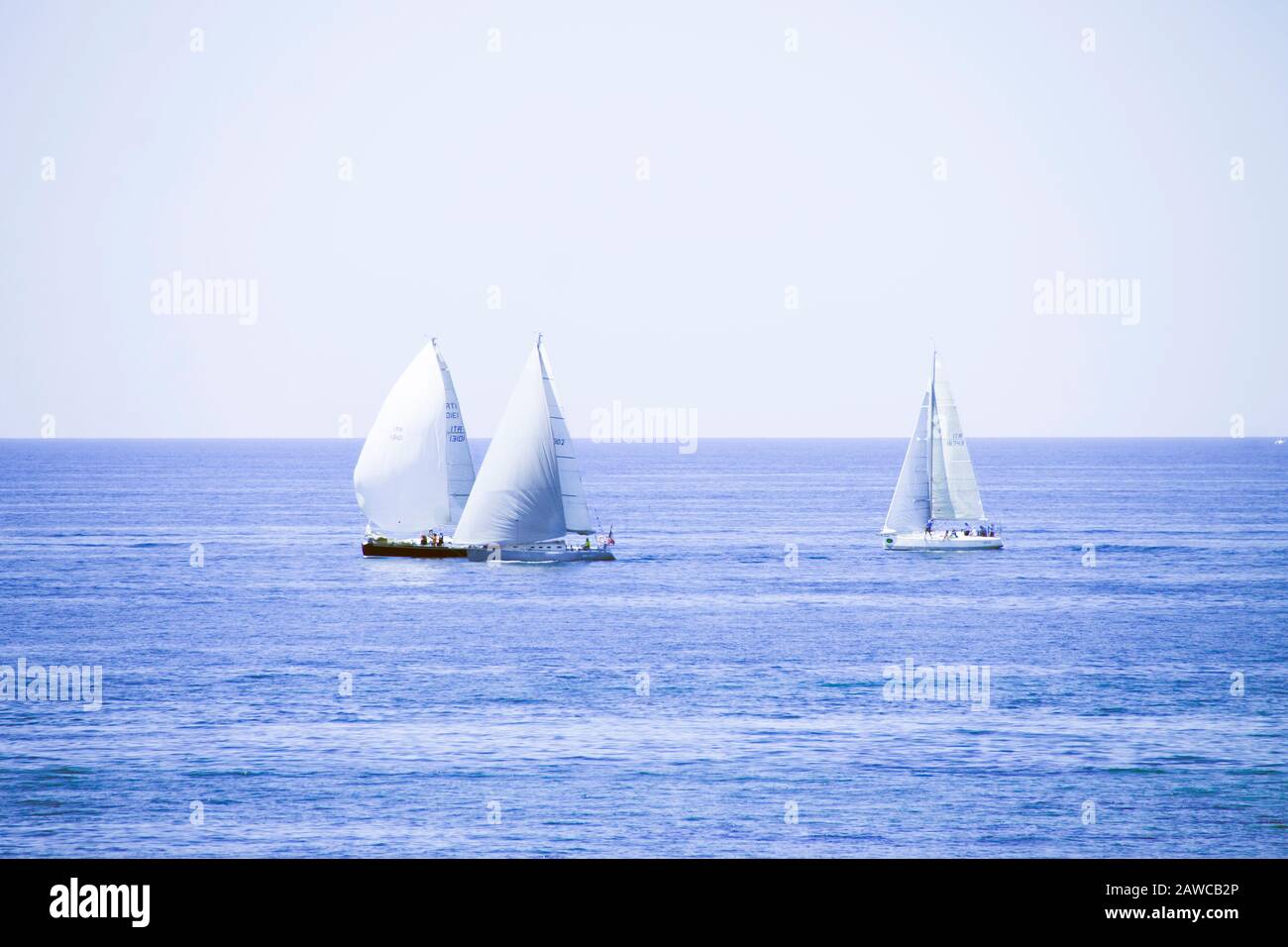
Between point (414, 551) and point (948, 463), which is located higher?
point (948, 463)

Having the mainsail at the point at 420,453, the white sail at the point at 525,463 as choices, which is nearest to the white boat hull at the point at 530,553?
the white sail at the point at 525,463

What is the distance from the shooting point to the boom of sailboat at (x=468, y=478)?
291 ft

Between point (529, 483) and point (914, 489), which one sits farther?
point (914, 489)

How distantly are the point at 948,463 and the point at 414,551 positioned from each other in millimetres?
37873

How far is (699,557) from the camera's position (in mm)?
110438

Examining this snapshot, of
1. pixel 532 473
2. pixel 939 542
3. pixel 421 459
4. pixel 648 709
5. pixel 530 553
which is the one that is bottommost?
pixel 648 709

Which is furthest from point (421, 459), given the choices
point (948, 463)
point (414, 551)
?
point (948, 463)

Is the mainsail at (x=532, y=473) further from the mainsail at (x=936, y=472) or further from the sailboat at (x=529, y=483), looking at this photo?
the mainsail at (x=936, y=472)

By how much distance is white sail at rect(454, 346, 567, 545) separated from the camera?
88.4m

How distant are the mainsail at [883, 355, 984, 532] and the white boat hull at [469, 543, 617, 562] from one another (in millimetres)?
24361

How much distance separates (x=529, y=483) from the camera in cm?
8862

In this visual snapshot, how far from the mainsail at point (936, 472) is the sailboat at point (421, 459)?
31.4m

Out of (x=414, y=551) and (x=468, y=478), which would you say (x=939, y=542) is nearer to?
(x=468, y=478)

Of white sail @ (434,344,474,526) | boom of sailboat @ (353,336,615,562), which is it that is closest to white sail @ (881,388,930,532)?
boom of sailboat @ (353,336,615,562)
